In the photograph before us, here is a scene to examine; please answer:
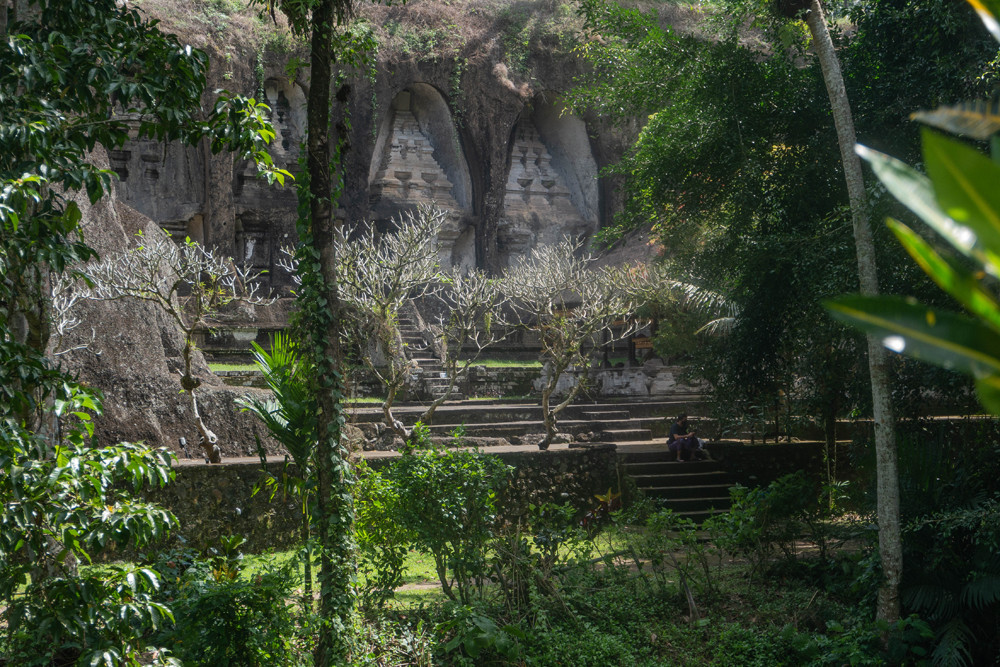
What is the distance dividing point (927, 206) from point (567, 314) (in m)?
17.5

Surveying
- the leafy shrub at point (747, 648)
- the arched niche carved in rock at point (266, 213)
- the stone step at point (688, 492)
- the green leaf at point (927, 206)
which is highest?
the arched niche carved in rock at point (266, 213)

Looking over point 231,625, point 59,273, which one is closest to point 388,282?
point 231,625

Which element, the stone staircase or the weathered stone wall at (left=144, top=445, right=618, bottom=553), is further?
the stone staircase

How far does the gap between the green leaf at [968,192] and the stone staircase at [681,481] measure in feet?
32.5

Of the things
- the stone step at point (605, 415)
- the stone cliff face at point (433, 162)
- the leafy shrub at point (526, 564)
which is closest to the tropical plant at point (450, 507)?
the leafy shrub at point (526, 564)

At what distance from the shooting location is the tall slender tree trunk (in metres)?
4.85

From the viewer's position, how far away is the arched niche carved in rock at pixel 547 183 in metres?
24.2

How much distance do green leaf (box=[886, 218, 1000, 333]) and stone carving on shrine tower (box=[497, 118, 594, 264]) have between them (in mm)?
23175

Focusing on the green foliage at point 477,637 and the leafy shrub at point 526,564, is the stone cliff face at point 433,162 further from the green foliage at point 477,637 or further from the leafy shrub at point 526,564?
the green foliage at point 477,637

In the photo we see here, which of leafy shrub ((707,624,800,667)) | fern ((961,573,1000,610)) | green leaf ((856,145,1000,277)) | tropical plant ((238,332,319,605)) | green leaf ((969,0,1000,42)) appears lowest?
leafy shrub ((707,624,800,667))

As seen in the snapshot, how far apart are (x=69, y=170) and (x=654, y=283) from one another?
1453cm

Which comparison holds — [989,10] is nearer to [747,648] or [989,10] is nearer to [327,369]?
[327,369]

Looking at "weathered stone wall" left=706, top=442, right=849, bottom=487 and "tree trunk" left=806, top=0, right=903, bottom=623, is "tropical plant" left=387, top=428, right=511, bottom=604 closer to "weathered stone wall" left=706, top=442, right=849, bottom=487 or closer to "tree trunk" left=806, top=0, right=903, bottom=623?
"tree trunk" left=806, top=0, right=903, bottom=623

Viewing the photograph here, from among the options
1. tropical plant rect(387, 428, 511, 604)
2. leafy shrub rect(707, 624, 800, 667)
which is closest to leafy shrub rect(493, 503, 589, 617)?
tropical plant rect(387, 428, 511, 604)
